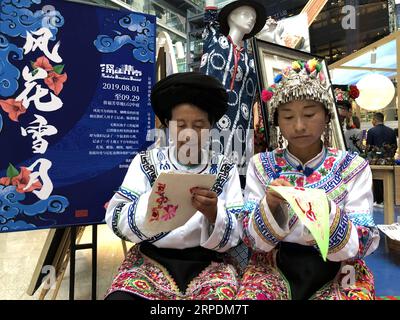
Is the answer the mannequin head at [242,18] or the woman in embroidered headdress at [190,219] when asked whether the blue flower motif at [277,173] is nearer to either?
the woman in embroidered headdress at [190,219]

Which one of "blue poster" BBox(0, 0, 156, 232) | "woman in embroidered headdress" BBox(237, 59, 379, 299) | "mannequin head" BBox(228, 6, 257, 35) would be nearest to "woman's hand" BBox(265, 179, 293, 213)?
"woman in embroidered headdress" BBox(237, 59, 379, 299)

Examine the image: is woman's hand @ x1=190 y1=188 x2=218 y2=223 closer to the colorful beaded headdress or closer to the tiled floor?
the colorful beaded headdress

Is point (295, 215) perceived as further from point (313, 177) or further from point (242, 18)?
point (242, 18)

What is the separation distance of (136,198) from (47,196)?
57 cm

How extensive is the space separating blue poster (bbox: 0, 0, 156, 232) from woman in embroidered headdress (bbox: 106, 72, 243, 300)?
41cm

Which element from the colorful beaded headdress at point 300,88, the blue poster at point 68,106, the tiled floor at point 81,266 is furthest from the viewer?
the tiled floor at point 81,266

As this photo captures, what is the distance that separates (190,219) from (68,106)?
86cm

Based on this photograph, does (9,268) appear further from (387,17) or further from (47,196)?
(387,17)

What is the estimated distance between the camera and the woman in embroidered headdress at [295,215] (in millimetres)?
1063

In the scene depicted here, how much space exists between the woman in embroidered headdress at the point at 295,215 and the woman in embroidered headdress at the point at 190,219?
0.09m

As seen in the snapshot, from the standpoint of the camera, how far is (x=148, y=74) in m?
1.78

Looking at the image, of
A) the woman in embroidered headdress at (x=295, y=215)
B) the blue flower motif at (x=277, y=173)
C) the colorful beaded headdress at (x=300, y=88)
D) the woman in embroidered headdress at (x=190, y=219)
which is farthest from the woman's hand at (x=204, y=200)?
the colorful beaded headdress at (x=300, y=88)

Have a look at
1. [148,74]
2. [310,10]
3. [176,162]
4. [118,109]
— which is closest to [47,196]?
[118,109]

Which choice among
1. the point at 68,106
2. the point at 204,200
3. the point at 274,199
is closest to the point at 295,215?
the point at 274,199
